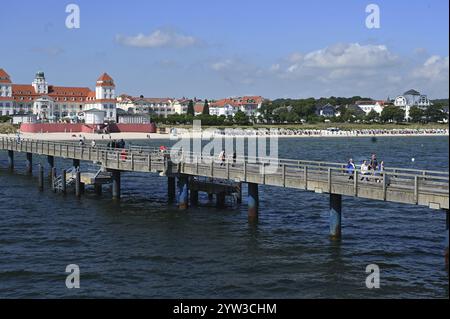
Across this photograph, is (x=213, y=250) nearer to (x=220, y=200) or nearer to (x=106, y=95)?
(x=220, y=200)

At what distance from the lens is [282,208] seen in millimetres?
37156

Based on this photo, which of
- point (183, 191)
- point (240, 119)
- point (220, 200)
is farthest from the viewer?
point (240, 119)

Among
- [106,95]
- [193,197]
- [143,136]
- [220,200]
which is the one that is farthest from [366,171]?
[106,95]

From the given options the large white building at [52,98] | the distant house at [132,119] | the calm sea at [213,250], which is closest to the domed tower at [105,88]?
the large white building at [52,98]

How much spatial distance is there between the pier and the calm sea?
44.9 inches

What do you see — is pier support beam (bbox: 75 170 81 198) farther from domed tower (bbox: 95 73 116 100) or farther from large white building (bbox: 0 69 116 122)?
domed tower (bbox: 95 73 116 100)

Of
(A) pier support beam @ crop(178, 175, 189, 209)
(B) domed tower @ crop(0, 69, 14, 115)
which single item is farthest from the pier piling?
(B) domed tower @ crop(0, 69, 14, 115)

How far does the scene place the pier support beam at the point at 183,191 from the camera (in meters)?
34.6

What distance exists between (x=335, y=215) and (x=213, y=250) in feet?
18.2

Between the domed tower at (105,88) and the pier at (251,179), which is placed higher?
the domed tower at (105,88)

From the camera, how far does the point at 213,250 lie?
26.4 meters

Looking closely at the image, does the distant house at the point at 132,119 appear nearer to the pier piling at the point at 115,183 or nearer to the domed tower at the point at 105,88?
the domed tower at the point at 105,88
